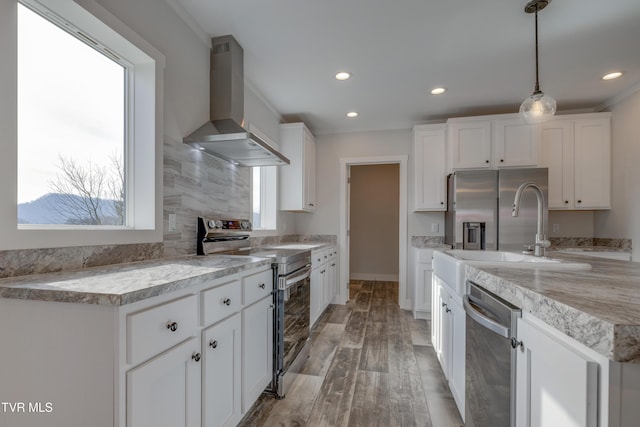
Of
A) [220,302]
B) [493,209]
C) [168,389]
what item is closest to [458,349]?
[220,302]

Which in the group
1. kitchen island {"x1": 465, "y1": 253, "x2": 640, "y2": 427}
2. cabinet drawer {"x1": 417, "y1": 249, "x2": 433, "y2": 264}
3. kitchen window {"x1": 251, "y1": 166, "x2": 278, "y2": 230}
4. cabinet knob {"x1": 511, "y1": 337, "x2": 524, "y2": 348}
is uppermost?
kitchen window {"x1": 251, "y1": 166, "x2": 278, "y2": 230}

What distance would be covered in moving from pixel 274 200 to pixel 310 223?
949 mm

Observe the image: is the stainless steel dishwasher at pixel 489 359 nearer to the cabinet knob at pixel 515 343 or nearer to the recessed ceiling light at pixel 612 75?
Result: the cabinet knob at pixel 515 343

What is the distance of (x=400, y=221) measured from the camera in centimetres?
421

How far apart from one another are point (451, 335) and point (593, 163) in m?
3.08

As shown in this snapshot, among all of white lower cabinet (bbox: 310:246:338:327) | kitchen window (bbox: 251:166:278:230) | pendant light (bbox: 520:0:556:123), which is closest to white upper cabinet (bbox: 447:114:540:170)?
pendant light (bbox: 520:0:556:123)

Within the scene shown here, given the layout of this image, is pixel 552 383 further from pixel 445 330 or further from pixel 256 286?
pixel 256 286

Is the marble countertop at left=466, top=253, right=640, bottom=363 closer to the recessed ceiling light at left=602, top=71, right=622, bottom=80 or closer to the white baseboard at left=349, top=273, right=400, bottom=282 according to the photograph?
the recessed ceiling light at left=602, top=71, right=622, bottom=80

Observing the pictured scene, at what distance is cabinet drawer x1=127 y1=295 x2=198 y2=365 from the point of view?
91 centimetres

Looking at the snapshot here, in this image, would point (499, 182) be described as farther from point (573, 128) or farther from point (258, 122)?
point (258, 122)

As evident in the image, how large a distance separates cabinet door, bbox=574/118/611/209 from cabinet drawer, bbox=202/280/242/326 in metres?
3.93

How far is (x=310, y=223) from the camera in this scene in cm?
446

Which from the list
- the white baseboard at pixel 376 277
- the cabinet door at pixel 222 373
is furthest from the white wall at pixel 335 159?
the cabinet door at pixel 222 373

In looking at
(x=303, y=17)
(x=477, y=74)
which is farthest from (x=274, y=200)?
(x=477, y=74)
